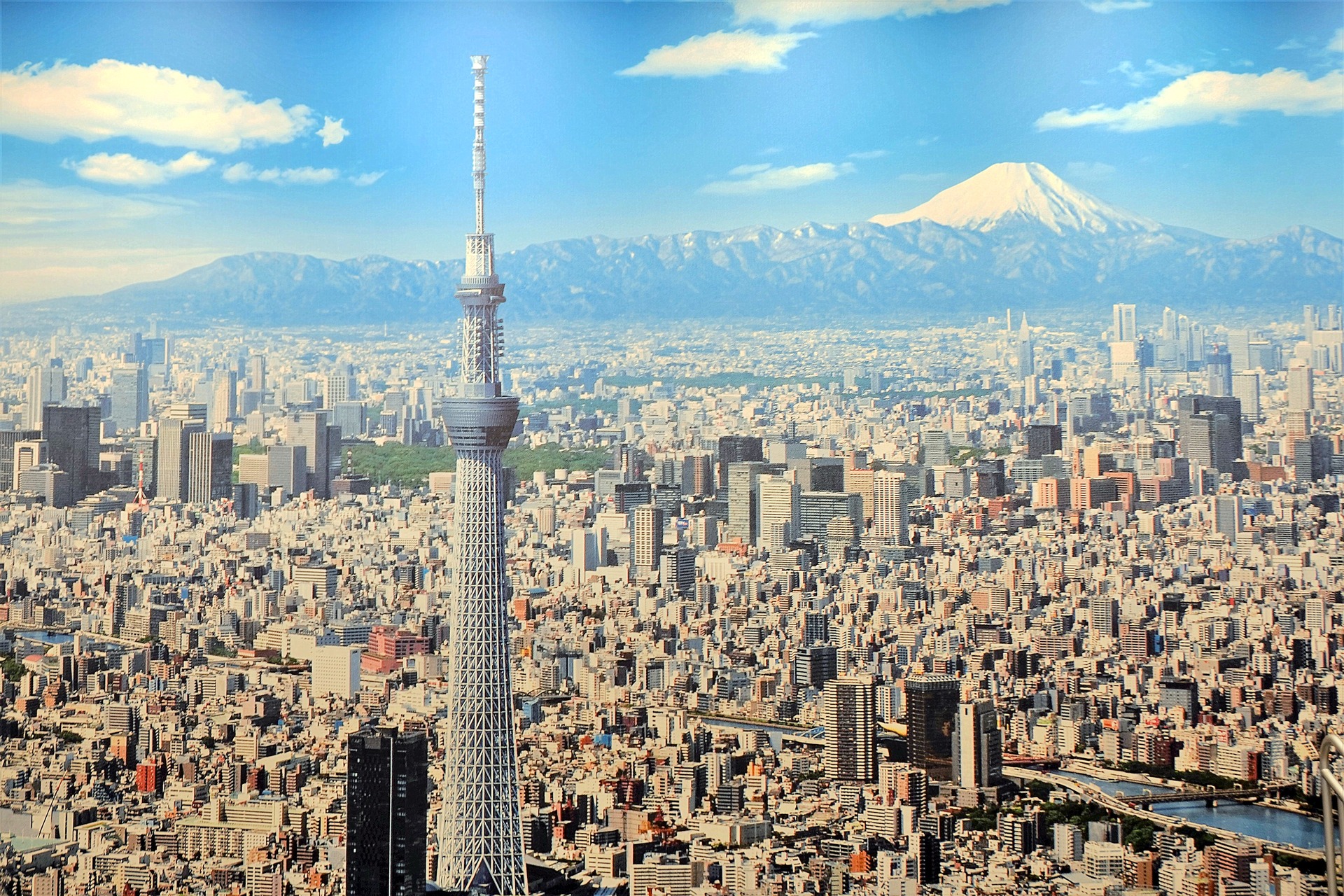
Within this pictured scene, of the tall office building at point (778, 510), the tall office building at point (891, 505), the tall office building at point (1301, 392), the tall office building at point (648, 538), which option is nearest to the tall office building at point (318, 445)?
the tall office building at point (648, 538)

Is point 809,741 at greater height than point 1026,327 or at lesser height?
lesser

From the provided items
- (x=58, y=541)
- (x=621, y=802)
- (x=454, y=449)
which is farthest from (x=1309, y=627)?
(x=58, y=541)

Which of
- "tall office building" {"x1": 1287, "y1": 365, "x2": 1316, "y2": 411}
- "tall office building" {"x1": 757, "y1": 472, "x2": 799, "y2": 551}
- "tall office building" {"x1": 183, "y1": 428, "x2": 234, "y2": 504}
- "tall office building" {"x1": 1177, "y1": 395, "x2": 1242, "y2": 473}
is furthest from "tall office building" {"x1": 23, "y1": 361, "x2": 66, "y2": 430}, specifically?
"tall office building" {"x1": 1287, "y1": 365, "x2": 1316, "y2": 411}

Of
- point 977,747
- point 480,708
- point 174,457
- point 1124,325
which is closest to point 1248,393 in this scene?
point 1124,325

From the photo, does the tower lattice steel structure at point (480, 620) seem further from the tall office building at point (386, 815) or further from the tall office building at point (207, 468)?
the tall office building at point (207, 468)

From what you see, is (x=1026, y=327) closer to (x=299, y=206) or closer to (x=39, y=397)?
(x=299, y=206)

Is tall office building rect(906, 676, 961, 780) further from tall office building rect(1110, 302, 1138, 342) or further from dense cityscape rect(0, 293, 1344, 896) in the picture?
tall office building rect(1110, 302, 1138, 342)
